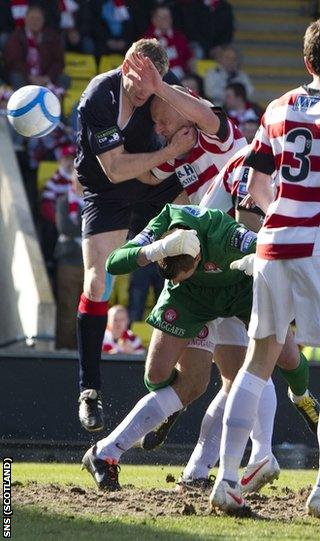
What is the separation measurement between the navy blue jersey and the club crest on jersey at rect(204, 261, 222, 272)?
4.43 ft

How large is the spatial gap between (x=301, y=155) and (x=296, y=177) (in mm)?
99

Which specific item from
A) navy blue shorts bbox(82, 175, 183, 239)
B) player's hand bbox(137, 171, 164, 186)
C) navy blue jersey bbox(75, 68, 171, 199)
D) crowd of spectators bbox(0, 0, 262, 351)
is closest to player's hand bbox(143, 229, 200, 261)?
navy blue jersey bbox(75, 68, 171, 199)

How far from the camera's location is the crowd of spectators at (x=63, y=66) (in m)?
14.8

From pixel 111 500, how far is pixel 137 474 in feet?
5.43

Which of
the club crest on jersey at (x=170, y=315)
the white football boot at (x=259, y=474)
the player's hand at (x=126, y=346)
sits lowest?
the player's hand at (x=126, y=346)

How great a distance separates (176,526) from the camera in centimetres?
626

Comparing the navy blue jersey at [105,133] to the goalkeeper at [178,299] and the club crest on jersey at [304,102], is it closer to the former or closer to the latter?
the goalkeeper at [178,299]

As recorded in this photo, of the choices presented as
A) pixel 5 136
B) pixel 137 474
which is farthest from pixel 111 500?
pixel 5 136

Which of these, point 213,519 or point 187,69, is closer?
point 213,519

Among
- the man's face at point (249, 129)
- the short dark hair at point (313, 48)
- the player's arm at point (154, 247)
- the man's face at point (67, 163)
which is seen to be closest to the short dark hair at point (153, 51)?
the player's arm at point (154, 247)

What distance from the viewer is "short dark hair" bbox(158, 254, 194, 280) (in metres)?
6.78

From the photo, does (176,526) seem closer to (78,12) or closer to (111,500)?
(111,500)

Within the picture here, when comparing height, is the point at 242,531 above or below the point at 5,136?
above

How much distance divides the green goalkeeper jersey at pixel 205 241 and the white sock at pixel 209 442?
2.73 ft
